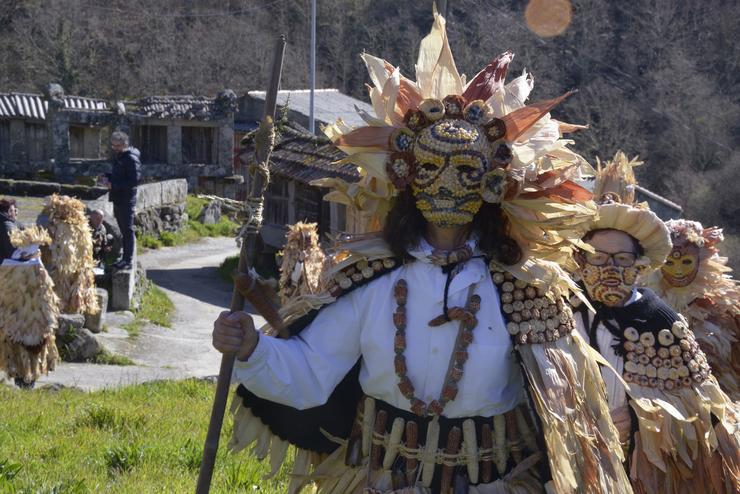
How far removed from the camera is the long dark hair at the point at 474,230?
3414 mm

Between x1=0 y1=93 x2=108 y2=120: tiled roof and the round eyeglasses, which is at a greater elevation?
x1=0 y1=93 x2=108 y2=120: tiled roof

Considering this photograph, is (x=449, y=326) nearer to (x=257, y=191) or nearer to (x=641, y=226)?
(x=257, y=191)

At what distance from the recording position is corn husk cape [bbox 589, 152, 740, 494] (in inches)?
168

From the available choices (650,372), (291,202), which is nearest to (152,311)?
(291,202)

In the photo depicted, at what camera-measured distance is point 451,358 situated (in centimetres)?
326

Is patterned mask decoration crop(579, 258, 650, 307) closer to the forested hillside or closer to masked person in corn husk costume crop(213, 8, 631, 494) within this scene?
masked person in corn husk costume crop(213, 8, 631, 494)

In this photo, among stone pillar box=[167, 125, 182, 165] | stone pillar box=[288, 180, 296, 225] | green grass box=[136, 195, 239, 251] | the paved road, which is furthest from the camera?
stone pillar box=[167, 125, 182, 165]

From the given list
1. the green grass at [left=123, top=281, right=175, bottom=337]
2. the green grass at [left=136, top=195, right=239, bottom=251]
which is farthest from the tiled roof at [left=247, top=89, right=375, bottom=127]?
the green grass at [left=123, top=281, right=175, bottom=337]

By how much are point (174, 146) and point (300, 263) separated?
74.8 feet

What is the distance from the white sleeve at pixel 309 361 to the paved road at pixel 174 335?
21.5 feet

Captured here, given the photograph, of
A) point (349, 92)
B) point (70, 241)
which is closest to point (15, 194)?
point (70, 241)

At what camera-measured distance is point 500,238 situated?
3.46 meters

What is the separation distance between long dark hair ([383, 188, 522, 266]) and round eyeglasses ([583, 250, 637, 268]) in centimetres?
102

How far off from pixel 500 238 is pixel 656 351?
125cm
